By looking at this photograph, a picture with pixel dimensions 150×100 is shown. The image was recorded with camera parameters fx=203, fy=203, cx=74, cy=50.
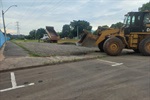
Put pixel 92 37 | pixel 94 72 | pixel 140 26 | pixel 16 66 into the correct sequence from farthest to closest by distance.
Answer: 1. pixel 92 37
2. pixel 140 26
3. pixel 16 66
4. pixel 94 72

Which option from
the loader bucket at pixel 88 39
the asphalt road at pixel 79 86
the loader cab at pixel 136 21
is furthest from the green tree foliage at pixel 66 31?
the asphalt road at pixel 79 86

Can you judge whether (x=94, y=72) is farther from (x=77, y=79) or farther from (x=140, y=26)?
(x=140, y=26)

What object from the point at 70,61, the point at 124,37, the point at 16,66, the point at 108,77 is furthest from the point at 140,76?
the point at 124,37

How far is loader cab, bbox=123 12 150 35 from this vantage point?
14.6 metres

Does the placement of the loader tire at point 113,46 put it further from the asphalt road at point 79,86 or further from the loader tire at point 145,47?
the asphalt road at point 79,86

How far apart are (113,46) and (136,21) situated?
2.64m

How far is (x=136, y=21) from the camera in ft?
48.7

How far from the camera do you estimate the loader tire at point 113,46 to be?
1417 cm

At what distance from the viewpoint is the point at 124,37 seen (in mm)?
14797

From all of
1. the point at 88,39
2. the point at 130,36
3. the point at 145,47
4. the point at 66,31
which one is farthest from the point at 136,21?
the point at 66,31

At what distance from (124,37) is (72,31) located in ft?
275

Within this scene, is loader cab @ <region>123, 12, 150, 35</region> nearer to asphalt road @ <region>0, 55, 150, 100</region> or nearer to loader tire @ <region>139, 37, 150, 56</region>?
loader tire @ <region>139, 37, 150, 56</region>

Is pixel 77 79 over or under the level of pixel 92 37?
under

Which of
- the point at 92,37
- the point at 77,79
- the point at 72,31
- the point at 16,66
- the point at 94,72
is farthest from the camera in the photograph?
the point at 72,31
